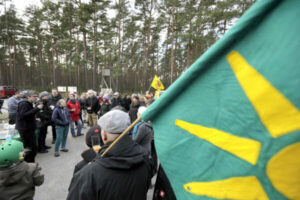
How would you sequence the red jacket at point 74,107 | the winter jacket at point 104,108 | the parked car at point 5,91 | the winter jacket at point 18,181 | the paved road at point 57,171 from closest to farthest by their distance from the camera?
1. the winter jacket at point 18,181
2. the paved road at point 57,171
3. the red jacket at point 74,107
4. the winter jacket at point 104,108
5. the parked car at point 5,91

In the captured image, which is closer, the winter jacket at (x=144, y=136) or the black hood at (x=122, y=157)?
the black hood at (x=122, y=157)

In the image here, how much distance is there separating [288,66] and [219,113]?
1.05ft

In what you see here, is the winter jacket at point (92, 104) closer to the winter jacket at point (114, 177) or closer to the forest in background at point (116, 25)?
the winter jacket at point (114, 177)

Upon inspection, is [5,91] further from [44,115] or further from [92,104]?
[44,115]

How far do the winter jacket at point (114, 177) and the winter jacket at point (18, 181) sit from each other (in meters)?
0.96

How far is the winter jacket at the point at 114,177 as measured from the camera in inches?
43.6

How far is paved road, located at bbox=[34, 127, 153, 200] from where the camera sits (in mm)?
2951

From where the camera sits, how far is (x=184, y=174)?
92cm

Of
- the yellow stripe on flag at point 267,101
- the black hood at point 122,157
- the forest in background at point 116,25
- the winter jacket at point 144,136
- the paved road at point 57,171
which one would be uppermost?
the forest in background at point 116,25

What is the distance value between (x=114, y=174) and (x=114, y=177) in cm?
2

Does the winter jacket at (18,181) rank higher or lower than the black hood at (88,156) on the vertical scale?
lower

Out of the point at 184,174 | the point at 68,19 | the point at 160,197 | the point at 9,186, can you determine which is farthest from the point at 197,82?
the point at 68,19

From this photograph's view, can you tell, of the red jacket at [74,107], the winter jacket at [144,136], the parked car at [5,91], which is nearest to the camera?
the winter jacket at [144,136]

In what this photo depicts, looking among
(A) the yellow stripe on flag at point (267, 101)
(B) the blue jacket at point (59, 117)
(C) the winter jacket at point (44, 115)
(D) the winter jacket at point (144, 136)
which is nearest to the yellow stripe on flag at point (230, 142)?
(A) the yellow stripe on flag at point (267, 101)
